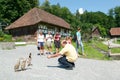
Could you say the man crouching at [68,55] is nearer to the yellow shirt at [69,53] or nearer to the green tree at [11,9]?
the yellow shirt at [69,53]

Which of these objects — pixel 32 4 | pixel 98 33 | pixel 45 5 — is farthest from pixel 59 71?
pixel 98 33

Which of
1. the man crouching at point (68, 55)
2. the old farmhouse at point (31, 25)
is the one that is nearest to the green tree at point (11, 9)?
the old farmhouse at point (31, 25)

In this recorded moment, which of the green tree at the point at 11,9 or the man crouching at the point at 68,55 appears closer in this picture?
the man crouching at the point at 68,55

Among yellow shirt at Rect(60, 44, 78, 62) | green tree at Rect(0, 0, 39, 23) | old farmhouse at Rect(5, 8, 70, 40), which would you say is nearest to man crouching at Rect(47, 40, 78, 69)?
yellow shirt at Rect(60, 44, 78, 62)

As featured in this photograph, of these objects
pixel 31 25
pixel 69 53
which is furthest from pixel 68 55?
pixel 31 25

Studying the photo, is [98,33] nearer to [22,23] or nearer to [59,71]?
[22,23]

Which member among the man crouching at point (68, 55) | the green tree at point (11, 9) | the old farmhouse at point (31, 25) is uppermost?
the green tree at point (11, 9)

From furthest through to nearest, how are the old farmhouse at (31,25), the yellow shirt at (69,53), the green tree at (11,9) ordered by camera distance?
1. the green tree at (11,9)
2. the old farmhouse at (31,25)
3. the yellow shirt at (69,53)

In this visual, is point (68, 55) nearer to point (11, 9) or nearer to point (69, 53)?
point (69, 53)

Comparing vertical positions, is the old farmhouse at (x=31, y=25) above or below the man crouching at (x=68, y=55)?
above

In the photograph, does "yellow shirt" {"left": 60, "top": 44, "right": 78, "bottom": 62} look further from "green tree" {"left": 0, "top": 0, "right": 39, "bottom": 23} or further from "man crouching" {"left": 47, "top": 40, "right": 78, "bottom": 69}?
"green tree" {"left": 0, "top": 0, "right": 39, "bottom": 23}

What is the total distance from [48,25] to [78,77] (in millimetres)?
45037

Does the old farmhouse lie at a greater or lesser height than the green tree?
lesser

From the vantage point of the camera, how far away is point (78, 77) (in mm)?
11062
